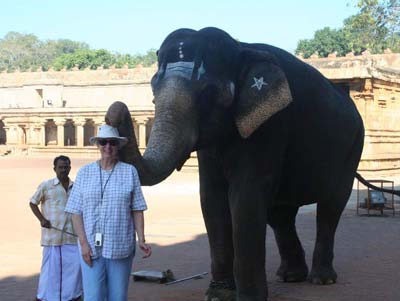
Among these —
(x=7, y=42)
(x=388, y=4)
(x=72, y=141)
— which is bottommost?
(x=72, y=141)

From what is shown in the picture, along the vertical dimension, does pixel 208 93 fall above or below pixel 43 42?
below

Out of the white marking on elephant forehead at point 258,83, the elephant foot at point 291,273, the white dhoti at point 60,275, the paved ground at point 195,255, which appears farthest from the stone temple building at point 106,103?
the white dhoti at point 60,275

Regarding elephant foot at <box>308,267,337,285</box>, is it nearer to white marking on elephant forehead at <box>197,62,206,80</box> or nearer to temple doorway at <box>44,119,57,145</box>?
white marking on elephant forehead at <box>197,62,206,80</box>

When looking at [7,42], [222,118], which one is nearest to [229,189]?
[222,118]

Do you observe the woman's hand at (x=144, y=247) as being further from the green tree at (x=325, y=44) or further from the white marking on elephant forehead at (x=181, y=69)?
the green tree at (x=325, y=44)

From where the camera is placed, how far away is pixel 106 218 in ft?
14.7

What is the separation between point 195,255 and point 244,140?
4.08 metres

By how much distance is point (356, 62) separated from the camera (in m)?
25.4

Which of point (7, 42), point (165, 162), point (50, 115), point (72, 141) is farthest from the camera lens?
point (7, 42)

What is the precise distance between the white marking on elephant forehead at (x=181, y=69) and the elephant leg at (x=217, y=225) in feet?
3.68

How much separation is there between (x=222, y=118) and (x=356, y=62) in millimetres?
20630

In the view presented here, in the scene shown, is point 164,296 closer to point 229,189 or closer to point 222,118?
point 229,189

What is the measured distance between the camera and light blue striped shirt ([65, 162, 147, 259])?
177 inches

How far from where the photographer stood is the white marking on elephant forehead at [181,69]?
18.1 feet
